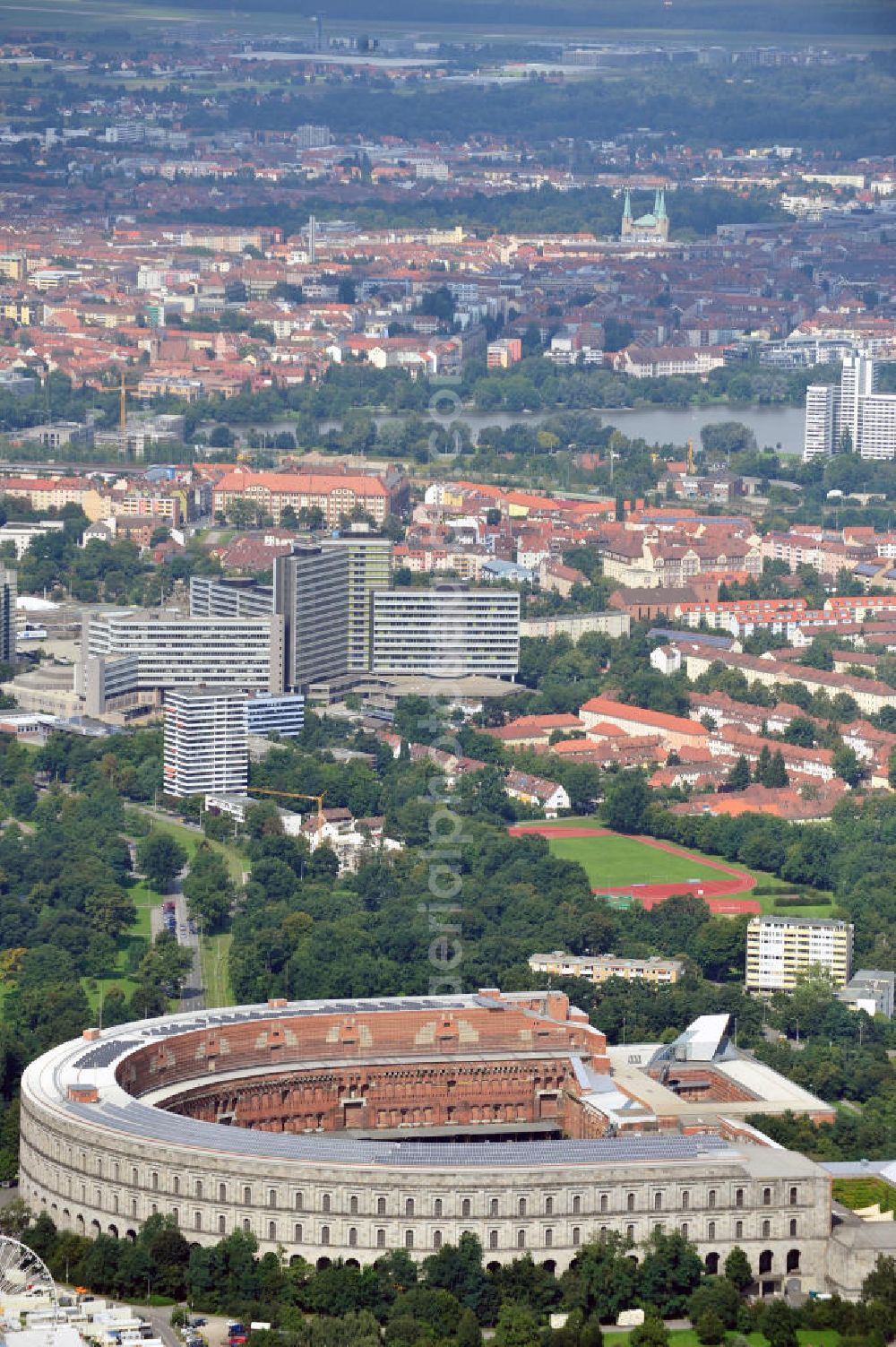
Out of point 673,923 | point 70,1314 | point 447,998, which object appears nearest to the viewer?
point 70,1314

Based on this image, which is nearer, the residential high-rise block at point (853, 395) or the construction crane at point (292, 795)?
the construction crane at point (292, 795)

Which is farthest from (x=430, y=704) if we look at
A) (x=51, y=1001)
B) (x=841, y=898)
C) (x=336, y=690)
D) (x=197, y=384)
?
(x=197, y=384)

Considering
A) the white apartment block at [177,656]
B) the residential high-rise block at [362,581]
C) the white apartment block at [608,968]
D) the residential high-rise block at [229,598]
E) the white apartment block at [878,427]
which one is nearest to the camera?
the white apartment block at [608,968]

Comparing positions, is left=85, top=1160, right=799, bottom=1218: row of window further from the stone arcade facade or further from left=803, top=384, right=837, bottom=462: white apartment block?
left=803, top=384, right=837, bottom=462: white apartment block

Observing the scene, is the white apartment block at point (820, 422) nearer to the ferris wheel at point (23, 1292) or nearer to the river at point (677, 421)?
the river at point (677, 421)

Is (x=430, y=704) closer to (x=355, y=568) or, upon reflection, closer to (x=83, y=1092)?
(x=355, y=568)

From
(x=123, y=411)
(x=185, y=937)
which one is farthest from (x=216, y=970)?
(x=123, y=411)

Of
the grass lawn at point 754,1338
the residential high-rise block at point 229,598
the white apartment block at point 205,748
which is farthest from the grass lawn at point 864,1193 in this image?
the residential high-rise block at point 229,598
